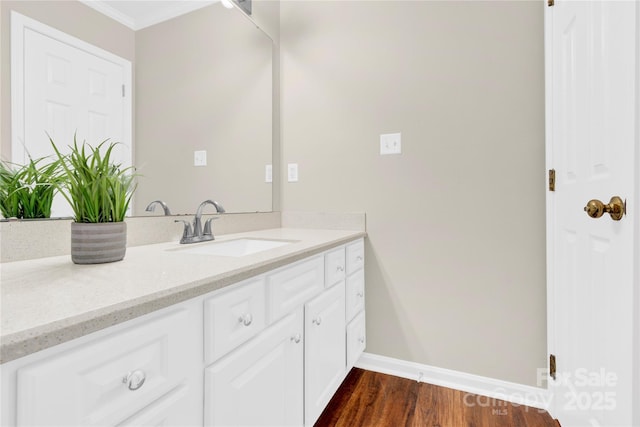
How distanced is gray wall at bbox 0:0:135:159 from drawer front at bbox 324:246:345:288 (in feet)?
3.54

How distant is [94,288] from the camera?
2.01 ft

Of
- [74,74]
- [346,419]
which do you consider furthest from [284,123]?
[346,419]

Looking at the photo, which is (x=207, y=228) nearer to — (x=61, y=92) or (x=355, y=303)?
(x=61, y=92)

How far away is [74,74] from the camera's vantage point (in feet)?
3.19

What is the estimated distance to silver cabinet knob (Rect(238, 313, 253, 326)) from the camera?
824 mm

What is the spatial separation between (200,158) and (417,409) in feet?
5.15

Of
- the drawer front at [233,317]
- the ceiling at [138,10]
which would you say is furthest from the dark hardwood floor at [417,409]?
the ceiling at [138,10]

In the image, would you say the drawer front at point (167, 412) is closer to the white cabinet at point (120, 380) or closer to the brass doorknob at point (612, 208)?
the white cabinet at point (120, 380)

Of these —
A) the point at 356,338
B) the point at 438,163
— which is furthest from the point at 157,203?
the point at 438,163

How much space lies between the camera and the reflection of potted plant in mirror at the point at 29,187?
862mm

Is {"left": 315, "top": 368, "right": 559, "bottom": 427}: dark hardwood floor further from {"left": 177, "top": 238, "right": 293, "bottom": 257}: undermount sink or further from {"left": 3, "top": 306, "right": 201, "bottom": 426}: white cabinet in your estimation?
{"left": 3, "top": 306, "right": 201, "bottom": 426}: white cabinet

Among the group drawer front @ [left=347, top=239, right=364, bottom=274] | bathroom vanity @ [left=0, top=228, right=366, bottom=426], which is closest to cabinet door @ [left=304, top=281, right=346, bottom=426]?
bathroom vanity @ [left=0, top=228, right=366, bottom=426]

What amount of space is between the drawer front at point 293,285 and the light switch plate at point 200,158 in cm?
75

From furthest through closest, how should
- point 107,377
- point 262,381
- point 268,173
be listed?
1. point 268,173
2. point 262,381
3. point 107,377
